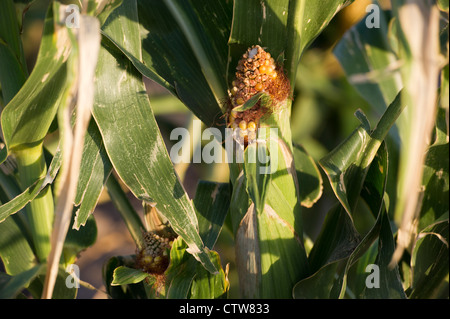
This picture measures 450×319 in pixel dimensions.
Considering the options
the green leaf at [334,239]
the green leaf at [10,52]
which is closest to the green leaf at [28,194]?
the green leaf at [10,52]

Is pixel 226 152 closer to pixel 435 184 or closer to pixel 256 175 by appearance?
pixel 256 175

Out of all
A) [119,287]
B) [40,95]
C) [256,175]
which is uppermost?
[40,95]

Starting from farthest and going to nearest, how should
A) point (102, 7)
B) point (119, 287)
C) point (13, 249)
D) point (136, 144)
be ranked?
point (119, 287), point (13, 249), point (136, 144), point (102, 7)

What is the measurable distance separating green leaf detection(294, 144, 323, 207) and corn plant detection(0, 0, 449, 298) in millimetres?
72

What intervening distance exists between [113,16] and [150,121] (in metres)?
0.12

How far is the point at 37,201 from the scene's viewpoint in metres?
0.58

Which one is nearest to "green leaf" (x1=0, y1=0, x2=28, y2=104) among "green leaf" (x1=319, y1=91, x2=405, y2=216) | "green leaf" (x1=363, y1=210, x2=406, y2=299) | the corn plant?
the corn plant

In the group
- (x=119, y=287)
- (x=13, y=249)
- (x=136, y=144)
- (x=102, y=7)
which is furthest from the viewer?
(x=119, y=287)

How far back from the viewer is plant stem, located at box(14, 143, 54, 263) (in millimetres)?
548

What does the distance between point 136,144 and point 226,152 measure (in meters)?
0.11

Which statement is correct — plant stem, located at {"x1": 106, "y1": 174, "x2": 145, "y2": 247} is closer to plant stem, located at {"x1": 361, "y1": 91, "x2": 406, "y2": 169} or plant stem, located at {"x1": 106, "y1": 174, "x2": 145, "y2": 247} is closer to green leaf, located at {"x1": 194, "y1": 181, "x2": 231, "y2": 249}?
green leaf, located at {"x1": 194, "y1": 181, "x2": 231, "y2": 249}

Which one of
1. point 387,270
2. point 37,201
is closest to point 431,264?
→ point 387,270
